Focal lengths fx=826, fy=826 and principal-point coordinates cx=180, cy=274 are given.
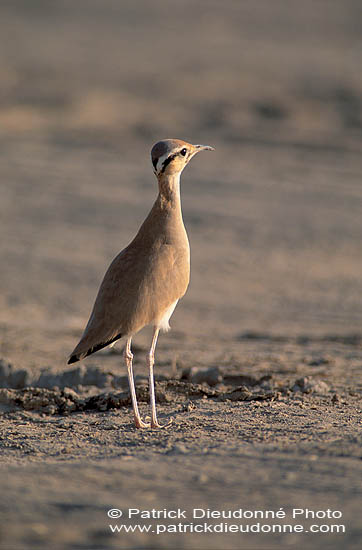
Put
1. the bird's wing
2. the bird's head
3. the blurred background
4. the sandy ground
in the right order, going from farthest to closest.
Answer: the blurred background, the bird's head, the bird's wing, the sandy ground

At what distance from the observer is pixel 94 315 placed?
18.9 ft

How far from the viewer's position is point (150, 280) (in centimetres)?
565

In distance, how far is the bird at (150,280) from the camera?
222 inches

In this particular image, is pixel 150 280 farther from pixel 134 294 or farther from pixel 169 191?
pixel 169 191

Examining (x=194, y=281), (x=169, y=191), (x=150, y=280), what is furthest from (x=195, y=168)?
(x=150, y=280)

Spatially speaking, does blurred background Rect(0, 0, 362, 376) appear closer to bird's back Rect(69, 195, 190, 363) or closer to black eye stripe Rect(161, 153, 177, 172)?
bird's back Rect(69, 195, 190, 363)

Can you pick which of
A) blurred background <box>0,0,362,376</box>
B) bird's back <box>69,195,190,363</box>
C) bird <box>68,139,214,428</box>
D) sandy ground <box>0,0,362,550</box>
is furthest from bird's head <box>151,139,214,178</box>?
blurred background <box>0,0,362,376</box>

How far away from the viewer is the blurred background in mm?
11055

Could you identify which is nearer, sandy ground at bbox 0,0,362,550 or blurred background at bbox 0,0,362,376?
sandy ground at bbox 0,0,362,550

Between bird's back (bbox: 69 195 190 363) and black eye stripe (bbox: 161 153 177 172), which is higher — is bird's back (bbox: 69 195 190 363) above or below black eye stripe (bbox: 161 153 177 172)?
below

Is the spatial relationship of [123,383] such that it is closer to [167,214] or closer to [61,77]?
[167,214]

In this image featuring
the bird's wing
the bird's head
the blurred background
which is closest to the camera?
the bird's wing

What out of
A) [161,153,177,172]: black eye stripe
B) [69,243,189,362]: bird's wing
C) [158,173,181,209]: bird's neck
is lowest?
[69,243,189,362]: bird's wing

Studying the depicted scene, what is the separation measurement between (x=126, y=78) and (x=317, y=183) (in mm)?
10425
